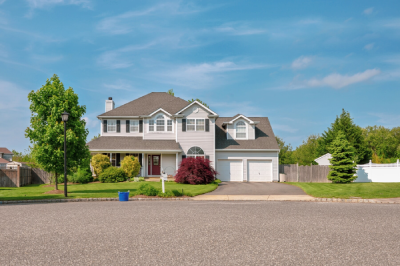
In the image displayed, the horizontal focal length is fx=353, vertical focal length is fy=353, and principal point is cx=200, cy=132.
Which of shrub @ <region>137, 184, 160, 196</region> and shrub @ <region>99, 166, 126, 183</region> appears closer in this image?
shrub @ <region>137, 184, 160, 196</region>

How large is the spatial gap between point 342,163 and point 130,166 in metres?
18.9

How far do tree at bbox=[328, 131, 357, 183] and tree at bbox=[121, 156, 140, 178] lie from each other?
1738 centimetres

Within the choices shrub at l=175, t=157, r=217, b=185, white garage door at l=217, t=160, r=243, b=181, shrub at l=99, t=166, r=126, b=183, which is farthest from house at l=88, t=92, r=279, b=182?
shrub at l=175, t=157, r=217, b=185

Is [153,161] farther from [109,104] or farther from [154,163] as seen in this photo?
[109,104]

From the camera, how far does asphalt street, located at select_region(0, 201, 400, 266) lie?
657 centimetres

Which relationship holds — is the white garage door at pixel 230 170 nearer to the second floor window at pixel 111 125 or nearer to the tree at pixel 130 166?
the tree at pixel 130 166

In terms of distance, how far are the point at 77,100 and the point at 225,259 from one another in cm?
1924

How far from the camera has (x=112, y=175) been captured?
29.9m

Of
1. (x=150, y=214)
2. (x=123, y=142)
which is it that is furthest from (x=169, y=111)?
(x=150, y=214)

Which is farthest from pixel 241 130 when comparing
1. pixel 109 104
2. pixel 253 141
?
pixel 109 104

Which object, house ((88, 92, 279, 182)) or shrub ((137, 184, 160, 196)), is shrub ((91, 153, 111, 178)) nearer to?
house ((88, 92, 279, 182))

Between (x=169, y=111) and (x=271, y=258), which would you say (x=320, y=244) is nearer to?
(x=271, y=258)

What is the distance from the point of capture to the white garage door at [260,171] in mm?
33219

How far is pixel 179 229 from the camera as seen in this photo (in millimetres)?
9359
